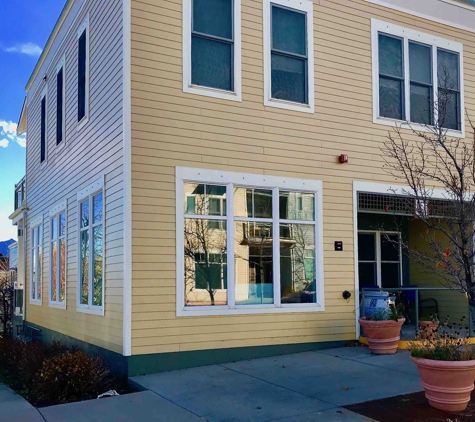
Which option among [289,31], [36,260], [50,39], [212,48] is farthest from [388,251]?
[50,39]

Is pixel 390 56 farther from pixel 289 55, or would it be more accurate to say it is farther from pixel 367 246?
pixel 367 246

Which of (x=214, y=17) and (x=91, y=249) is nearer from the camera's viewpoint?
(x=214, y=17)

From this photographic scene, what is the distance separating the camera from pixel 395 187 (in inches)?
457

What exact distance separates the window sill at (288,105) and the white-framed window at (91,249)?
3.23 meters

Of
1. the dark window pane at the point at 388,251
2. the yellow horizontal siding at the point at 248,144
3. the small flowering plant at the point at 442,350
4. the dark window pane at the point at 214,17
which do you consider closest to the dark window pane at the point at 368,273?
the dark window pane at the point at 388,251

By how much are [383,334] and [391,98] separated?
4869 mm

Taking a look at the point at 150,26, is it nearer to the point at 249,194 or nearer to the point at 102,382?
the point at 249,194

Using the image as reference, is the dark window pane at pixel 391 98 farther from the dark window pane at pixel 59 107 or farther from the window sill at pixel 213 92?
the dark window pane at pixel 59 107

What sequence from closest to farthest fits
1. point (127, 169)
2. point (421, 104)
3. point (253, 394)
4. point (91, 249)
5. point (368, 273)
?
→ 1. point (253, 394)
2. point (127, 169)
3. point (91, 249)
4. point (421, 104)
5. point (368, 273)

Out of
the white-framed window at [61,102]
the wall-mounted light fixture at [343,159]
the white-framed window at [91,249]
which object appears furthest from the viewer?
the white-framed window at [61,102]

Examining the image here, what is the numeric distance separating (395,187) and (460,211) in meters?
5.07

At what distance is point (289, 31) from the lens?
10.6 m

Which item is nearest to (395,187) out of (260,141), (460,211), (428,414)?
(260,141)

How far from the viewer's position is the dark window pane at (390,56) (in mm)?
11688
